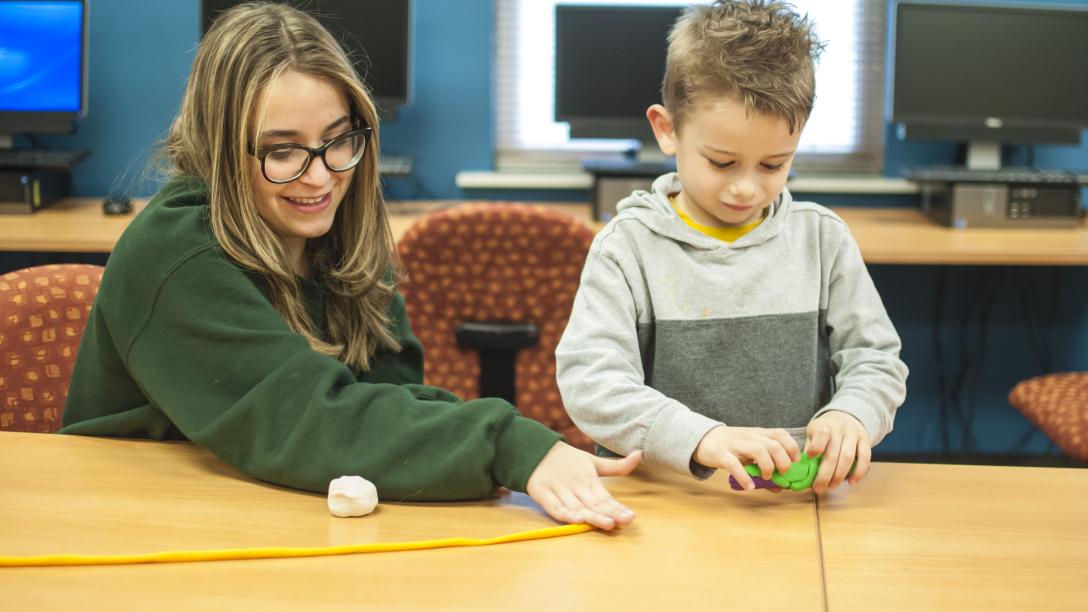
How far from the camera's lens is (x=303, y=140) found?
1.15 metres

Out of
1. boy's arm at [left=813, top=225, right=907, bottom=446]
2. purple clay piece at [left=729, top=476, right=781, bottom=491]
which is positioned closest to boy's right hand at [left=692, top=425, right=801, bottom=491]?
purple clay piece at [left=729, top=476, right=781, bottom=491]

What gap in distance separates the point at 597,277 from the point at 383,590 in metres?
0.53

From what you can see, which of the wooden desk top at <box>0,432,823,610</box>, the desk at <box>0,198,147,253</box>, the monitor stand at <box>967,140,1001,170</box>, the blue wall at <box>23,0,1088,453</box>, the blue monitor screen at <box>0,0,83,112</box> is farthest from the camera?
the blue wall at <box>23,0,1088,453</box>

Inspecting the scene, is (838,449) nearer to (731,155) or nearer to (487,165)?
(731,155)

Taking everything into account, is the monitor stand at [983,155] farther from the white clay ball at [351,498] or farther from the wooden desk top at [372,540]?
the white clay ball at [351,498]

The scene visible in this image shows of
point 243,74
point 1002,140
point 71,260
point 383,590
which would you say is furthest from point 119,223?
point 1002,140

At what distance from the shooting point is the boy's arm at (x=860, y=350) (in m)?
1.10

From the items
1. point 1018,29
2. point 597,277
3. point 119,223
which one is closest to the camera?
point 597,277

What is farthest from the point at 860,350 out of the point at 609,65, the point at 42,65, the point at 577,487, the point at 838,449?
the point at 42,65

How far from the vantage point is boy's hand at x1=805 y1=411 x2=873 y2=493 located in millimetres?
980

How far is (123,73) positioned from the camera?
3.29 metres

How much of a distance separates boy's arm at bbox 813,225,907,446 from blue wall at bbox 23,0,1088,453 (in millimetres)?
2114

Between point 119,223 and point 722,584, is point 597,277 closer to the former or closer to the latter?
point 722,584

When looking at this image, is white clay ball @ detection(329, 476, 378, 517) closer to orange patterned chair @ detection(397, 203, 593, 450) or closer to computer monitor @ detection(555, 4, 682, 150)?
orange patterned chair @ detection(397, 203, 593, 450)
